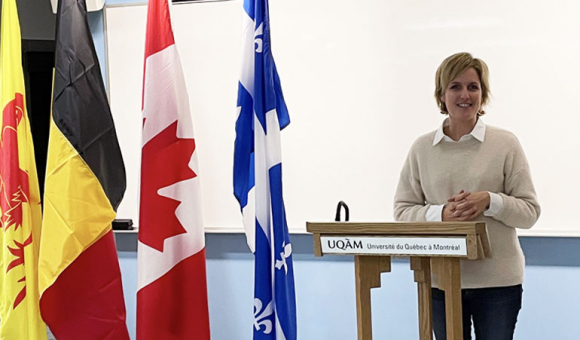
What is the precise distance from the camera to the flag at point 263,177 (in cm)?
241

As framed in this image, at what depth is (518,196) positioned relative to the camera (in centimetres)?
236

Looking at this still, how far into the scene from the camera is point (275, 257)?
7.93 feet

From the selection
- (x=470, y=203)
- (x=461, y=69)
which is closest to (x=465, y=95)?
(x=461, y=69)

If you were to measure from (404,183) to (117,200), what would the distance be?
102 cm

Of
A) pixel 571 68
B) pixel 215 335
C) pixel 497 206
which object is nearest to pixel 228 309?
pixel 215 335

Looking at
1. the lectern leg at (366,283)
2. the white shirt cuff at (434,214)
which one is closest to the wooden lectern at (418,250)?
the lectern leg at (366,283)

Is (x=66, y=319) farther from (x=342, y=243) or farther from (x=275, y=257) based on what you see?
(x=342, y=243)

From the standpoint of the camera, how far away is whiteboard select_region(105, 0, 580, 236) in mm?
3049

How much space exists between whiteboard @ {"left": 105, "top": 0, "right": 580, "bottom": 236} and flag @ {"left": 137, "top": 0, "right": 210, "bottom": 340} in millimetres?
920

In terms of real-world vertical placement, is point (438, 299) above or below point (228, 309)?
above

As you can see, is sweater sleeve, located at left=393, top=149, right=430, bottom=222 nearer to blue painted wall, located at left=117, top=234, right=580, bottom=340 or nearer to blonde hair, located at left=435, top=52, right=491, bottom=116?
blonde hair, located at left=435, top=52, right=491, bottom=116

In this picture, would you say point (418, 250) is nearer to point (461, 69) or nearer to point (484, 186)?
point (484, 186)

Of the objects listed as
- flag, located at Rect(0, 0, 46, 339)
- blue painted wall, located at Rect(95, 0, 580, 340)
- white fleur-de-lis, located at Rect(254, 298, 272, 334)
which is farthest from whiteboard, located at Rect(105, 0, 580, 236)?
white fleur-de-lis, located at Rect(254, 298, 272, 334)

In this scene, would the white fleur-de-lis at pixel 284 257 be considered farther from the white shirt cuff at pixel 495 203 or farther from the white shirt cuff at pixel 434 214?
Answer: the white shirt cuff at pixel 495 203
